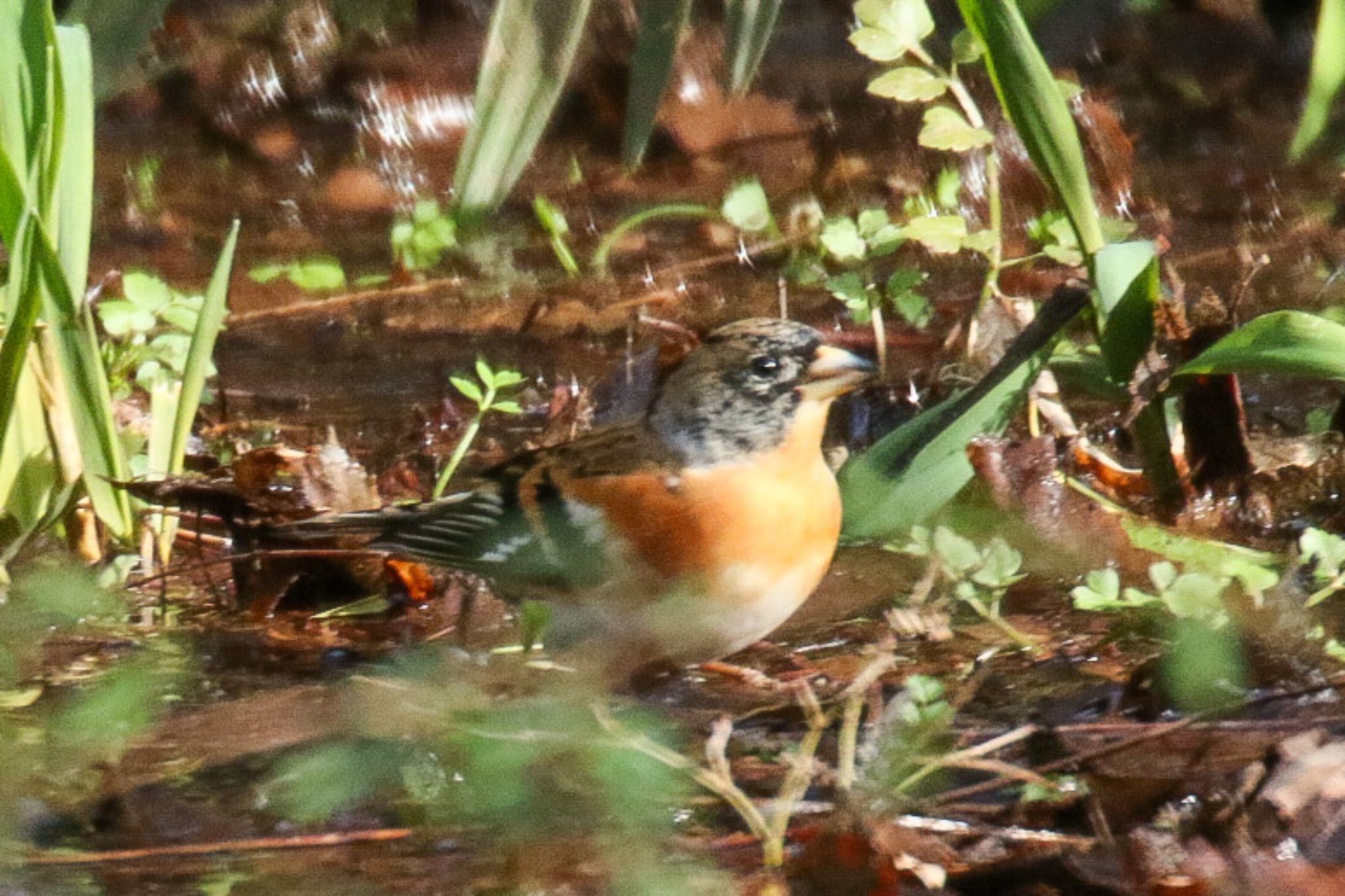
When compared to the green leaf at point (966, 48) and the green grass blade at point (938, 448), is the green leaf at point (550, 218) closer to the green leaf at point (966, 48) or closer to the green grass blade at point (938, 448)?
the green leaf at point (966, 48)

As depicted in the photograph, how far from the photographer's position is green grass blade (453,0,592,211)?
14.3ft

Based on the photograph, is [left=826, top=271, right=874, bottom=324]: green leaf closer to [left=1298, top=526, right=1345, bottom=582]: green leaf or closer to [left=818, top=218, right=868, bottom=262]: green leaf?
[left=818, top=218, right=868, bottom=262]: green leaf

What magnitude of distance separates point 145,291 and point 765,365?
134 cm

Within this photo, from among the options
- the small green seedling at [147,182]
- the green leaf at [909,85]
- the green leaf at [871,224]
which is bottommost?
the small green seedling at [147,182]

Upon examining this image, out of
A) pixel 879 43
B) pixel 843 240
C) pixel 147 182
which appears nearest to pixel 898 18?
pixel 879 43

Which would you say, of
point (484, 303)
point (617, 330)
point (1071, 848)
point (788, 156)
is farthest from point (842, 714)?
point (788, 156)

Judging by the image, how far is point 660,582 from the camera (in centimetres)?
295

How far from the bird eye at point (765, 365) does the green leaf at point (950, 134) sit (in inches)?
20.3

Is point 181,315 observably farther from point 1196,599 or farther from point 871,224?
point 1196,599

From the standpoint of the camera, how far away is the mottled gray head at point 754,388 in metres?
3.14

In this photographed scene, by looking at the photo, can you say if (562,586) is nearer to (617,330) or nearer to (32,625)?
(32,625)

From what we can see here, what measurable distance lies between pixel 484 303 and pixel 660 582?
6.73ft

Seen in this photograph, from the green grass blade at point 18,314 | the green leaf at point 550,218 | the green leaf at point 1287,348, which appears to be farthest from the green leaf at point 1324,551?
the green leaf at point 550,218

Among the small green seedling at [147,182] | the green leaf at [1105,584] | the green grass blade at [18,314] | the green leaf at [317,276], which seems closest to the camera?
the green leaf at [1105,584]
